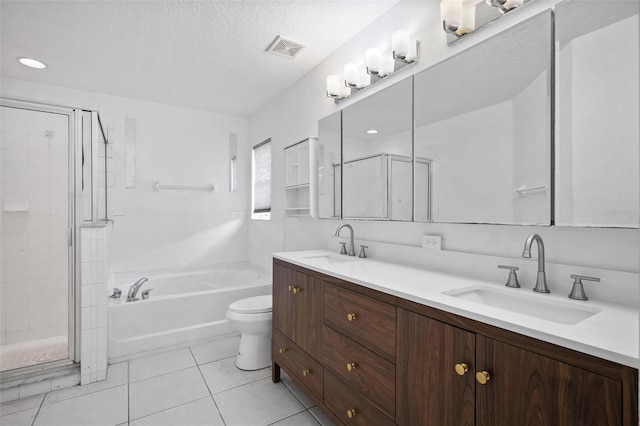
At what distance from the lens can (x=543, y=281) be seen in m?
1.15

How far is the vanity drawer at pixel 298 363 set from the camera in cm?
168

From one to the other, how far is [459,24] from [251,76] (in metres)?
1.94

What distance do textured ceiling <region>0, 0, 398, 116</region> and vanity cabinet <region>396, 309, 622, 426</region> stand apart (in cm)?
192

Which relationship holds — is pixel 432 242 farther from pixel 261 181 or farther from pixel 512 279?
pixel 261 181

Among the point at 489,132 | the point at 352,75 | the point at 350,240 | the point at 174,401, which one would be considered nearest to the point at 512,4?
the point at 489,132

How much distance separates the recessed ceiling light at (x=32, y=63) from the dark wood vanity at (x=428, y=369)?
9.19ft

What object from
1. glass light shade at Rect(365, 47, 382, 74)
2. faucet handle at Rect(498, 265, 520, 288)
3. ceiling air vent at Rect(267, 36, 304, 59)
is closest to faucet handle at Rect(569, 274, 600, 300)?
faucet handle at Rect(498, 265, 520, 288)

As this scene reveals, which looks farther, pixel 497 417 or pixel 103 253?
pixel 103 253

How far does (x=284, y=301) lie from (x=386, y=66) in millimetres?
1624

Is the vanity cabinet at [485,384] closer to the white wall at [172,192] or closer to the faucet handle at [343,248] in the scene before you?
the faucet handle at [343,248]

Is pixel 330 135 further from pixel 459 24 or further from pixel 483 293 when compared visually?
pixel 483 293

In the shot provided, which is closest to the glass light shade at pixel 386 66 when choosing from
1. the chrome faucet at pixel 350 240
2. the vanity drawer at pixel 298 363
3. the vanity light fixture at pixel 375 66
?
the vanity light fixture at pixel 375 66

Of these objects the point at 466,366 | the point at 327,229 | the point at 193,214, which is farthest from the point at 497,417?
the point at 193,214

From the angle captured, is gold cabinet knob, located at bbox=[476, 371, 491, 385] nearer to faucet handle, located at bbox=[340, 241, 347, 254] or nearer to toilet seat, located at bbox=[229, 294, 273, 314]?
faucet handle, located at bbox=[340, 241, 347, 254]
